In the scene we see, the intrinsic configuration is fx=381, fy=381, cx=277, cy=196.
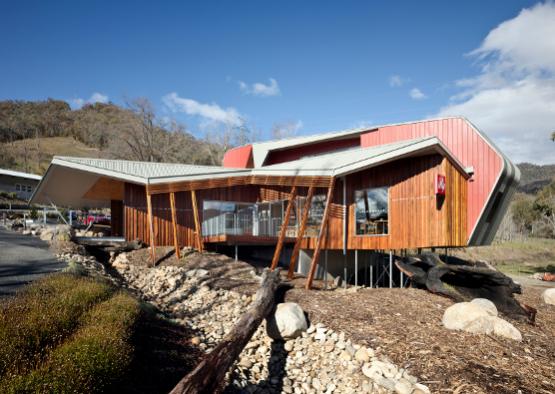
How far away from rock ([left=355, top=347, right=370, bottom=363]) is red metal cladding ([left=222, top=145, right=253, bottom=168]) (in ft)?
57.1

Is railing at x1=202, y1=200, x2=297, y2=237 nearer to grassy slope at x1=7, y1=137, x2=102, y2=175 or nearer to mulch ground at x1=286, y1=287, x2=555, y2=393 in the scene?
mulch ground at x1=286, y1=287, x2=555, y2=393

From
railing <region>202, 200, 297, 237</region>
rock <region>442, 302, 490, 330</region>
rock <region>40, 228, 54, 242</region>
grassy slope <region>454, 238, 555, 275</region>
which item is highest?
railing <region>202, 200, 297, 237</region>

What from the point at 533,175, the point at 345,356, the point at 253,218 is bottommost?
the point at 345,356

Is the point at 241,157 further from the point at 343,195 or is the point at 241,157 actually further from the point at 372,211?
the point at 372,211

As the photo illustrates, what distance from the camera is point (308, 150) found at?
66.5 ft

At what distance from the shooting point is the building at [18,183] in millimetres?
31391

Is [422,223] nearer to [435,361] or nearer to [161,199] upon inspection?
[435,361]

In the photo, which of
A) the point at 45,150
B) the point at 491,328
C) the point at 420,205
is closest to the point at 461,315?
the point at 491,328

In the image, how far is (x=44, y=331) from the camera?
4816 mm

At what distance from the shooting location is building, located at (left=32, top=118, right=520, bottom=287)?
1233 cm

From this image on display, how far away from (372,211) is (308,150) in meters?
7.46

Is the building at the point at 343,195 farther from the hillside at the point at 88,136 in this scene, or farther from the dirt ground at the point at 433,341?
the hillside at the point at 88,136

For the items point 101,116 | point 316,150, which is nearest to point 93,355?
point 316,150

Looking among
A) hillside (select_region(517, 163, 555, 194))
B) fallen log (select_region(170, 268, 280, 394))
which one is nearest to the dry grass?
fallen log (select_region(170, 268, 280, 394))
